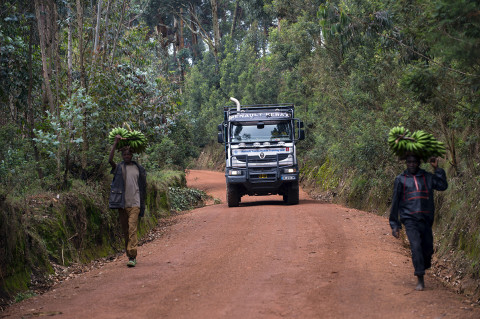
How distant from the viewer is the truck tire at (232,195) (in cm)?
2095

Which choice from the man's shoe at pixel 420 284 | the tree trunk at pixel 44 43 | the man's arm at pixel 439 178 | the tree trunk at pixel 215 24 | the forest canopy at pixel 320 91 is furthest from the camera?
the tree trunk at pixel 215 24

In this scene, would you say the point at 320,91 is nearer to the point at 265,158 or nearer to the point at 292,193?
the point at 292,193

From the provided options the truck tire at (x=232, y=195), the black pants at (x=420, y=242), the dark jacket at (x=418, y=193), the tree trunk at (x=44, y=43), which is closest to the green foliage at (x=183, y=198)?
the truck tire at (x=232, y=195)

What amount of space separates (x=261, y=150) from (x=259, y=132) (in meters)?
0.73

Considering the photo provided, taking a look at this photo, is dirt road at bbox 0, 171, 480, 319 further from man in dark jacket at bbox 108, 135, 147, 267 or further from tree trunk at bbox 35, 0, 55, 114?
tree trunk at bbox 35, 0, 55, 114

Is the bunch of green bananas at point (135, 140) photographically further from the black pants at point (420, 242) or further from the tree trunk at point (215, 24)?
the tree trunk at point (215, 24)

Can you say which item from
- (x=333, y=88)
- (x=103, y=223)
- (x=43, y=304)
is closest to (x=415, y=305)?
(x=43, y=304)

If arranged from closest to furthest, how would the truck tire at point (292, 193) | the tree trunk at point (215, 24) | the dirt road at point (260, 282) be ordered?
the dirt road at point (260, 282)
the truck tire at point (292, 193)
the tree trunk at point (215, 24)

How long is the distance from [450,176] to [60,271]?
9098 mm

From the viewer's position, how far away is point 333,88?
25.8 m

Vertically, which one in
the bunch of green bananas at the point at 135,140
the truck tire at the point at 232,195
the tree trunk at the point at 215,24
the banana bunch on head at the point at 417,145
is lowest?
the truck tire at the point at 232,195

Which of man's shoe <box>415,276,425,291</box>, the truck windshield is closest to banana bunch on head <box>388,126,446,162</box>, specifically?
man's shoe <box>415,276,425,291</box>

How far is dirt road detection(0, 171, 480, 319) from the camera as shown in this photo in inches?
278

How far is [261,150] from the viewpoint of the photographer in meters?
20.2
